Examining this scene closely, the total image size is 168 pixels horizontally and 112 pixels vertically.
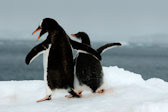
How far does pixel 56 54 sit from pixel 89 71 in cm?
54

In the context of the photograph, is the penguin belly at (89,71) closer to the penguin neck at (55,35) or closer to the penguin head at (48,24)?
the penguin neck at (55,35)

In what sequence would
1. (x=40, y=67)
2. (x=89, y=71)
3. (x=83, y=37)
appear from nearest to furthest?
(x=89, y=71) → (x=83, y=37) → (x=40, y=67)

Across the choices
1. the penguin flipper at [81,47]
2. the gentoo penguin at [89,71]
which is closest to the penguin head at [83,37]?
the gentoo penguin at [89,71]

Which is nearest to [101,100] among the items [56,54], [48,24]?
[56,54]

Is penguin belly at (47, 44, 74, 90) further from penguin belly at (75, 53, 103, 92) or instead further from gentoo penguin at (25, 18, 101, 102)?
penguin belly at (75, 53, 103, 92)

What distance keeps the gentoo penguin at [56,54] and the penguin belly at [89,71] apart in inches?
5.1

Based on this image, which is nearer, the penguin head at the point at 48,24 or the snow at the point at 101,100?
the snow at the point at 101,100

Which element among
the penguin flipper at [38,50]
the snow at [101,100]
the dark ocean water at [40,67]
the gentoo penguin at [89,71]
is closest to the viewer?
the snow at [101,100]

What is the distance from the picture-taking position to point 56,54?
4.15 m

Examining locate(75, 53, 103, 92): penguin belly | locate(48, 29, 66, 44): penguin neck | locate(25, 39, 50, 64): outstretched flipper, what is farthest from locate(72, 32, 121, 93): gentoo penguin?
locate(25, 39, 50, 64): outstretched flipper

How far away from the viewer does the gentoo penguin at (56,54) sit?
415 cm

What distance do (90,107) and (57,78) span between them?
35.5 inches

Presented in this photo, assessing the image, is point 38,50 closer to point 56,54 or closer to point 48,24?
point 56,54

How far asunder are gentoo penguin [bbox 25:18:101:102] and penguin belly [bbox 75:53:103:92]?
5.1 inches
